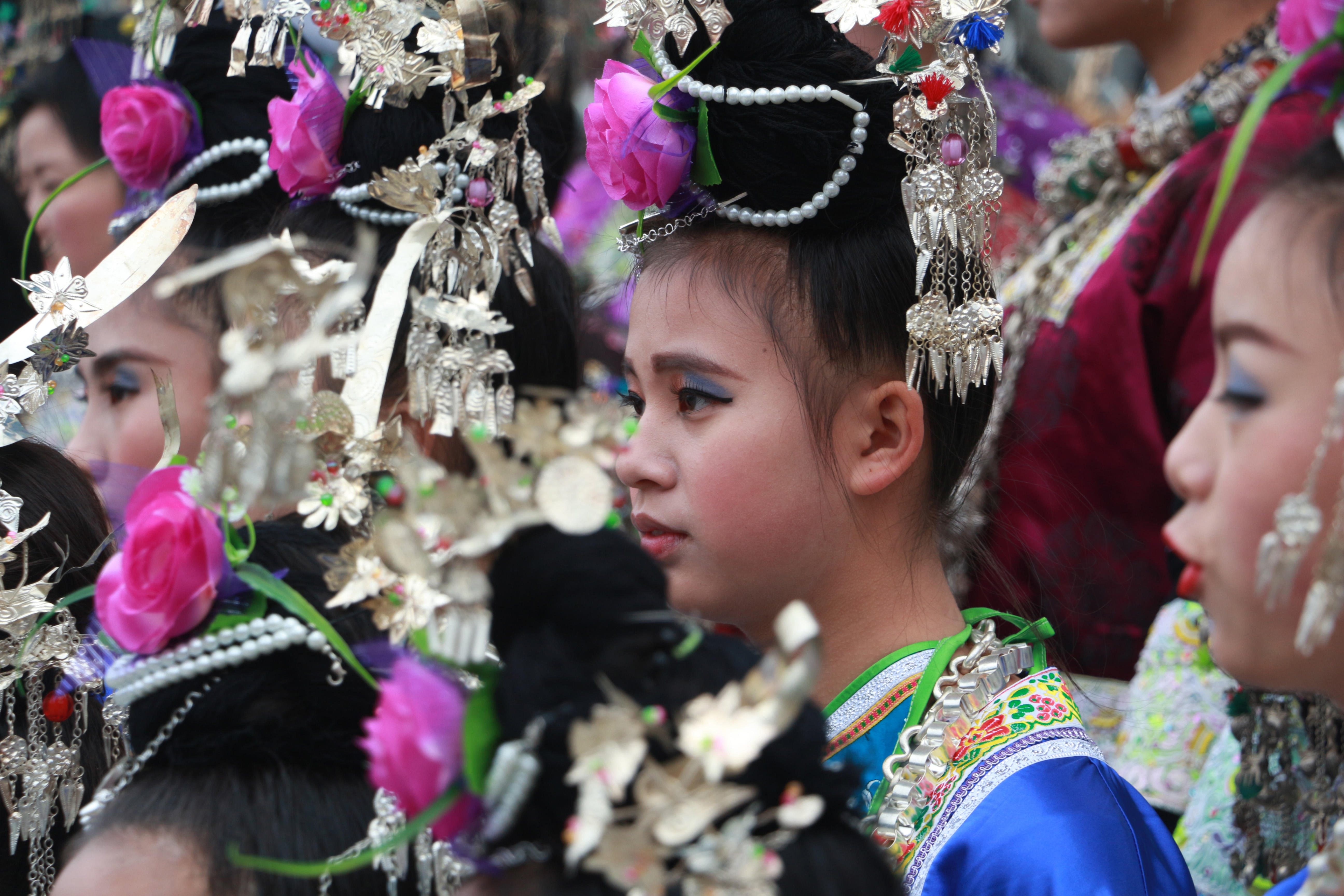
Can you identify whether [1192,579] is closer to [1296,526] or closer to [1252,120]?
[1296,526]

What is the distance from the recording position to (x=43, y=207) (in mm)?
2047

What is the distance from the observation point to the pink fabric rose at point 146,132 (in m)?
2.24

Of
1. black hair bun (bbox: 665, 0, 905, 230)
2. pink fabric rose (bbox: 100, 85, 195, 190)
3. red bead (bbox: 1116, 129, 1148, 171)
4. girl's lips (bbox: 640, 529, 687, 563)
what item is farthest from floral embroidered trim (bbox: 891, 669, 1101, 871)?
pink fabric rose (bbox: 100, 85, 195, 190)

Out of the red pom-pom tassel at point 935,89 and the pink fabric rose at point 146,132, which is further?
the pink fabric rose at point 146,132

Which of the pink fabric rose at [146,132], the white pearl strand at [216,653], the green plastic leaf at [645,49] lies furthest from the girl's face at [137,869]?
the pink fabric rose at [146,132]

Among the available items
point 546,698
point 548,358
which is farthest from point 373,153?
point 546,698

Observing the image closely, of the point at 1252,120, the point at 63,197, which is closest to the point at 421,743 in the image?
the point at 1252,120

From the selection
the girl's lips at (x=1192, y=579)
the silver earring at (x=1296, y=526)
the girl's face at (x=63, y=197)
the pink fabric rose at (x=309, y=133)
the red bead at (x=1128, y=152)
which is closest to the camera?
the silver earring at (x=1296, y=526)

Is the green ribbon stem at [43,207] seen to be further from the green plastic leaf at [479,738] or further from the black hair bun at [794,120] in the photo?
the green plastic leaf at [479,738]

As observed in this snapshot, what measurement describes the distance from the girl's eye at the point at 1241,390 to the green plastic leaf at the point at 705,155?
2.58ft

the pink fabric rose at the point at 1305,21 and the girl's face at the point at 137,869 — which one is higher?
the pink fabric rose at the point at 1305,21

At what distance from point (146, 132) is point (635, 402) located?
42.8 inches

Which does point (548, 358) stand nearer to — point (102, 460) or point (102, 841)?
point (102, 460)

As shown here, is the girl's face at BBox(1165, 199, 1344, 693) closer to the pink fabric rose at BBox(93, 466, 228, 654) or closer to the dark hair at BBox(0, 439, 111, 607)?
the pink fabric rose at BBox(93, 466, 228, 654)
